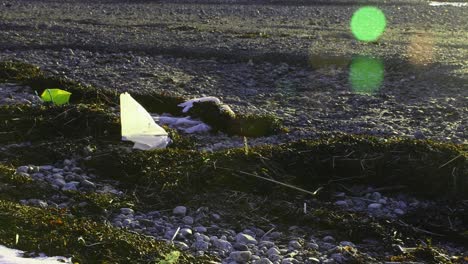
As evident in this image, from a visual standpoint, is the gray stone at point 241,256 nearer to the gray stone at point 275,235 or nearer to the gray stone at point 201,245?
the gray stone at point 201,245

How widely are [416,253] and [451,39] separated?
11.7 m

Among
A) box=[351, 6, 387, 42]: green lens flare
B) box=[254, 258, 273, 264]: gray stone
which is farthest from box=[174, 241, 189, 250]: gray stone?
box=[351, 6, 387, 42]: green lens flare

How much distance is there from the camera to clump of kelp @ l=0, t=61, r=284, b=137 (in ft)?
24.1

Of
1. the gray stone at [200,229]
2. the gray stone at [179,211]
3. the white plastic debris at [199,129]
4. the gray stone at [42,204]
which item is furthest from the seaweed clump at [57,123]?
the gray stone at [200,229]

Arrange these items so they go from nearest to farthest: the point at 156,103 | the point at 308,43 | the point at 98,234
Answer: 1. the point at 98,234
2. the point at 156,103
3. the point at 308,43

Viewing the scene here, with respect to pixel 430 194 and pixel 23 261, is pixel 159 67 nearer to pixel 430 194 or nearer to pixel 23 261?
pixel 430 194

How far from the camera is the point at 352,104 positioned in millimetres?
8672

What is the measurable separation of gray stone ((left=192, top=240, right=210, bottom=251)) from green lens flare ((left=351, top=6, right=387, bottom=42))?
10959 millimetres

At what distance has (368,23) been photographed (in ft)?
61.2

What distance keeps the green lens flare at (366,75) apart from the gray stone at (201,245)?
5777mm

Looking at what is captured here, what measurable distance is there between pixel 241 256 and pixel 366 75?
7.11 m

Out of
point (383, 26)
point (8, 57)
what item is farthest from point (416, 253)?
point (383, 26)

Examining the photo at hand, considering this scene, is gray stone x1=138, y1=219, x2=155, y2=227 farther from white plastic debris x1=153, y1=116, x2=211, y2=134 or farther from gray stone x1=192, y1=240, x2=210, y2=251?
white plastic debris x1=153, y1=116, x2=211, y2=134

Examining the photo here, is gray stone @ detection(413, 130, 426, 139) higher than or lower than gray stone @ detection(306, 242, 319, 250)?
higher
